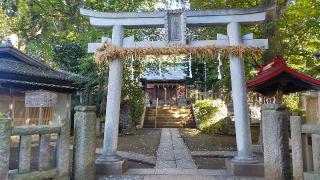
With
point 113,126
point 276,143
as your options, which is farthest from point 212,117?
point 276,143

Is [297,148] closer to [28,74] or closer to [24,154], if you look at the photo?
[24,154]

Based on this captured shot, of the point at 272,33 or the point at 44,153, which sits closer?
the point at 44,153

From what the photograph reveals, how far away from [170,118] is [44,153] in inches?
819

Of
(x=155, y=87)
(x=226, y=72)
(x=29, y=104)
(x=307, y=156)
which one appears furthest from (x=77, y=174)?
(x=155, y=87)

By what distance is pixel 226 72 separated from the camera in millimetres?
15617

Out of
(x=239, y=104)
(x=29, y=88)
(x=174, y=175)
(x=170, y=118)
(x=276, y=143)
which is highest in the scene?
(x=29, y=88)

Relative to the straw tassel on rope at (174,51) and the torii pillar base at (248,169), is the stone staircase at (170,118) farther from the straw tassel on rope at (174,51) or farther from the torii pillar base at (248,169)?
the torii pillar base at (248,169)

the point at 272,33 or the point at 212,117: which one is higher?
the point at 272,33

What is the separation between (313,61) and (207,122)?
29.6 feet

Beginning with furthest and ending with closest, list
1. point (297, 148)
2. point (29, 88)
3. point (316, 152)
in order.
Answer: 1. point (29, 88)
2. point (297, 148)
3. point (316, 152)

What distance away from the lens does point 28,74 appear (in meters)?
15.3

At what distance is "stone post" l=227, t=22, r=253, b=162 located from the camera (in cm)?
786

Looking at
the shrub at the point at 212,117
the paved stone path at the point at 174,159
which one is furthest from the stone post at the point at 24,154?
the shrub at the point at 212,117

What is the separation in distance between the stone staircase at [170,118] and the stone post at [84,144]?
17.7m
